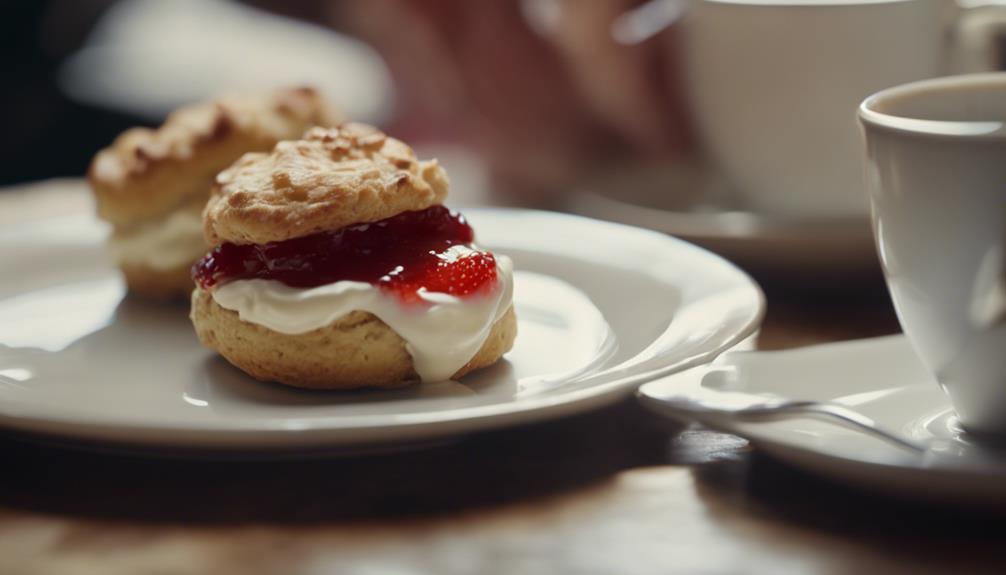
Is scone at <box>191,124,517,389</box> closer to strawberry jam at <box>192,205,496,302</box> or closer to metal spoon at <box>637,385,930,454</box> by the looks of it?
strawberry jam at <box>192,205,496,302</box>

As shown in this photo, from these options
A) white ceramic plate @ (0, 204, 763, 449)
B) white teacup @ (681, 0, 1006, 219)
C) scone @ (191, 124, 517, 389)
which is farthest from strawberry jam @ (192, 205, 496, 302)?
white teacup @ (681, 0, 1006, 219)

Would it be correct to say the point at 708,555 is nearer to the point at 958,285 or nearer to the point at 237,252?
the point at 958,285

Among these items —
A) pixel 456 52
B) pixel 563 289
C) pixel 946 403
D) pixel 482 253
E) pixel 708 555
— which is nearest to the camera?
pixel 708 555

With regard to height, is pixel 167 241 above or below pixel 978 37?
below

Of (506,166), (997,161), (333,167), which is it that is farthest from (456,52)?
(997,161)

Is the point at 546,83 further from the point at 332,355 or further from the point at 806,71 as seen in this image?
the point at 332,355

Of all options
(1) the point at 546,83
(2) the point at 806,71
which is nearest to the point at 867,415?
(2) the point at 806,71

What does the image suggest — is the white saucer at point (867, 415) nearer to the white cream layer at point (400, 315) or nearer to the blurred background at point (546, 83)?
the white cream layer at point (400, 315)
